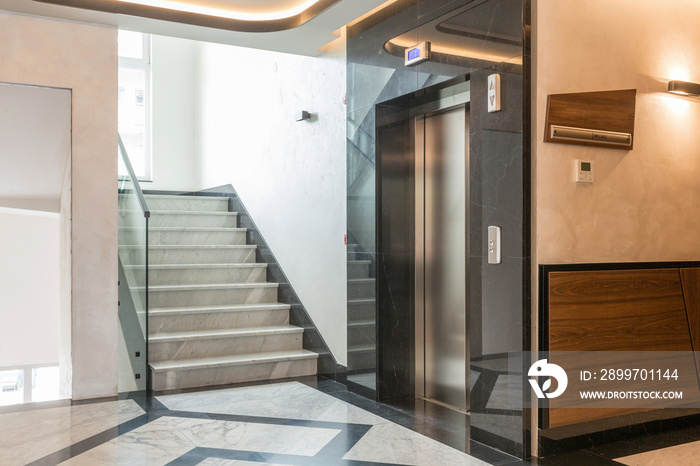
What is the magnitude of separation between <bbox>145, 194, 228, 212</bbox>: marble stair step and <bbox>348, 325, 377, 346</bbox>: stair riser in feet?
11.8

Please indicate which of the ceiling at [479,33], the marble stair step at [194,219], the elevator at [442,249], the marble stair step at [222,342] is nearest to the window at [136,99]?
the marble stair step at [194,219]

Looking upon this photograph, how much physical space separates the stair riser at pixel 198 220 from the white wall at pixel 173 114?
1704 millimetres

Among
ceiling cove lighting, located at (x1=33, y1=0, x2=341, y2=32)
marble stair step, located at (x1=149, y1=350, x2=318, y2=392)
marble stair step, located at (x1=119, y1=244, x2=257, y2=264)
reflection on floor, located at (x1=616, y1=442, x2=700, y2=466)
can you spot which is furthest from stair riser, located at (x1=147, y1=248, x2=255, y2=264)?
reflection on floor, located at (x1=616, y1=442, x2=700, y2=466)

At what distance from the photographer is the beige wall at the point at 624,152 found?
11.6 ft

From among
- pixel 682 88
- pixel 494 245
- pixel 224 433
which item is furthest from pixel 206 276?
pixel 682 88

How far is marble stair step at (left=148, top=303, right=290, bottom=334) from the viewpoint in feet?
19.0

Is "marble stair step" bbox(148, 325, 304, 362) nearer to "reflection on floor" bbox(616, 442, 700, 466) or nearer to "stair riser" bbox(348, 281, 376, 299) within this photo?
"stair riser" bbox(348, 281, 376, 299)

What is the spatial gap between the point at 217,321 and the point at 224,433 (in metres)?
2.15

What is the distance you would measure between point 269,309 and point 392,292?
1838 millimetres

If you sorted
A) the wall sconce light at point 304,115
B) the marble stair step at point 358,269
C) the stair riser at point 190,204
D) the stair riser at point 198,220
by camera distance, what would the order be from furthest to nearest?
the stair riser at point 190,204 → the stair riser at point 198,220 → the wall sconce light at point 304,115 → the marble stair step at point 358,269

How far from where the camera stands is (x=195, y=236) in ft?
24.5

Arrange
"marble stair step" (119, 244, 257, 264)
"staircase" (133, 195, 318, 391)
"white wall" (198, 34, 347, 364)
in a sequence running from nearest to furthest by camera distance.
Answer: "staircase" (133, 195, 318, 391)
"white wall" (198, 34, 347, 364)
"marble stair step" (119, 244, 257, 264)

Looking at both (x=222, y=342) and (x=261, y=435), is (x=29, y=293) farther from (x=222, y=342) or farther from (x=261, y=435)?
(x=261, y=435)

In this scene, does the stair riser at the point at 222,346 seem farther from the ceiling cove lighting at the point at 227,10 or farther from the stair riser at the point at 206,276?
the ceiling cove lighting at the point at 227,10
